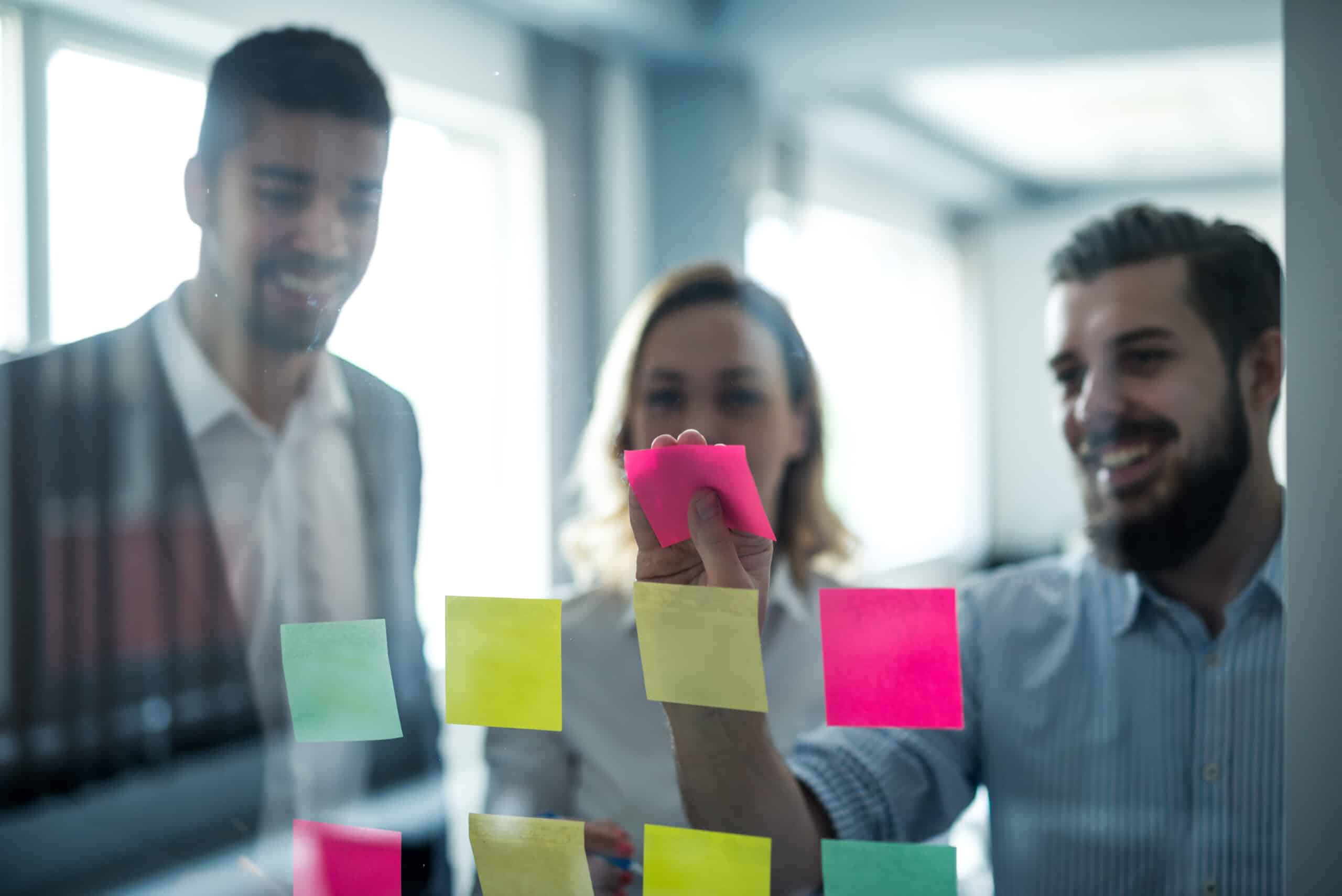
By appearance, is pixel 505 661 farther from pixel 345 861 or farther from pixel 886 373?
pixel 886 373

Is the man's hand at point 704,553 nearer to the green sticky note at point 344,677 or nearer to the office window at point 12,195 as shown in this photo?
the green sticky note at point 344,677

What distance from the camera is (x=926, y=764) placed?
0.64 metres

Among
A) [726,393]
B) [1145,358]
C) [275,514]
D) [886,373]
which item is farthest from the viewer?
[886,373]

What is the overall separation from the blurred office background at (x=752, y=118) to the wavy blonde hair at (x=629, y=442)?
0.04 meters

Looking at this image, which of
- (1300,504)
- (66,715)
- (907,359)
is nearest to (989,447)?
(907,359)

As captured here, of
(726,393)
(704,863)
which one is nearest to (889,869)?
(704,863)

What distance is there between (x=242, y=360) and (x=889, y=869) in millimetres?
548

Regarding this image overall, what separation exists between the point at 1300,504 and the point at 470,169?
0.73 meters

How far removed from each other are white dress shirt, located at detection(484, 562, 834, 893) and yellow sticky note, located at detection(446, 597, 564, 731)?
0.08 m

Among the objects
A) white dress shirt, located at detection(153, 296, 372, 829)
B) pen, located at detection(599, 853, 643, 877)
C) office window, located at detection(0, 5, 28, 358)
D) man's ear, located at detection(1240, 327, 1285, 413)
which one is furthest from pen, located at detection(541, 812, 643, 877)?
office window, located at detection(0, 5, 28, 358)

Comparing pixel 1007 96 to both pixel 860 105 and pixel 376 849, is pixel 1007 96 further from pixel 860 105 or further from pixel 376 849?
pixel 376 849

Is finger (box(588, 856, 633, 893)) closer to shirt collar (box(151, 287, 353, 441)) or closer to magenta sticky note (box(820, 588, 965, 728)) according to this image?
magenta sticky note (box(820, 588, 965, 728))

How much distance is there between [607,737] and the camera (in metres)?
0.82

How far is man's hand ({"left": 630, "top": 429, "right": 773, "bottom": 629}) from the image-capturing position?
0.48 metres
